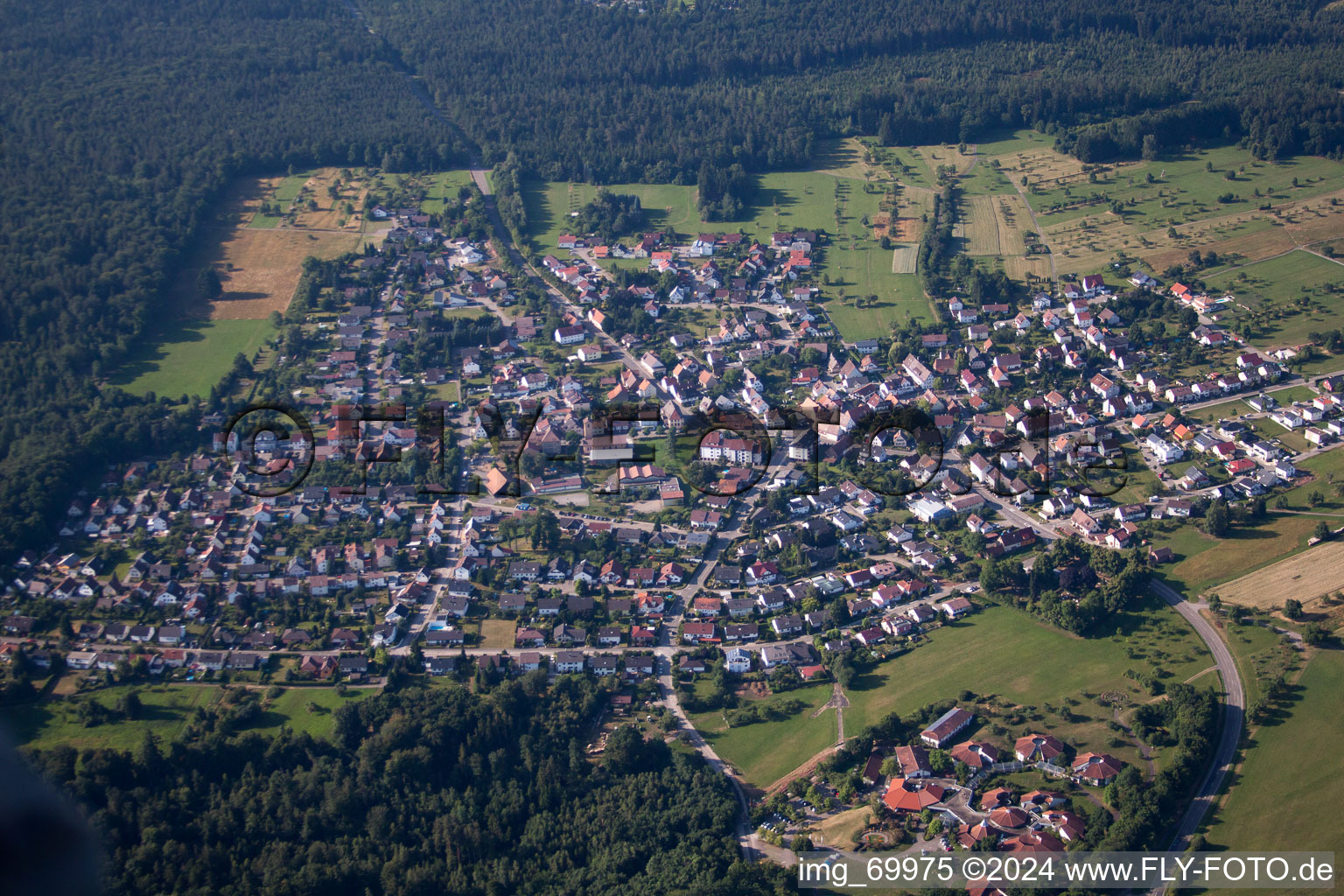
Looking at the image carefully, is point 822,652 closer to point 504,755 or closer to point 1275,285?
point 504,755

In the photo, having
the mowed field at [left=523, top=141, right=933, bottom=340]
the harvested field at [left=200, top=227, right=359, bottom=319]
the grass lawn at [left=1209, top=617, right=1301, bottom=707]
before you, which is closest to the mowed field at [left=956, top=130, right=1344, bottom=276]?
the mowed field at [left=523, top=141, right=933, bottom=340]

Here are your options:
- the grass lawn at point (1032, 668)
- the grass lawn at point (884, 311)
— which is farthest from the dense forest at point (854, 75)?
the grass lawn at point (1032, 668)

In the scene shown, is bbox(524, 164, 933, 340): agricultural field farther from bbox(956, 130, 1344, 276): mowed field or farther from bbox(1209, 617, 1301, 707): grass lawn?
bbox(1209, 617, 1301, 707): grass lawn

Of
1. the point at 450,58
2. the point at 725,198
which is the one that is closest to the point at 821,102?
the point at 725,198

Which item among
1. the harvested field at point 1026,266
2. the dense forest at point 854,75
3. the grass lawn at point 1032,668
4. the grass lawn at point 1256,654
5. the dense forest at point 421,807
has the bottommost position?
the dense forest at point 421,807

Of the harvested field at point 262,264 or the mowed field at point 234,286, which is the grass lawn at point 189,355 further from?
the harvested field at point 262,264
